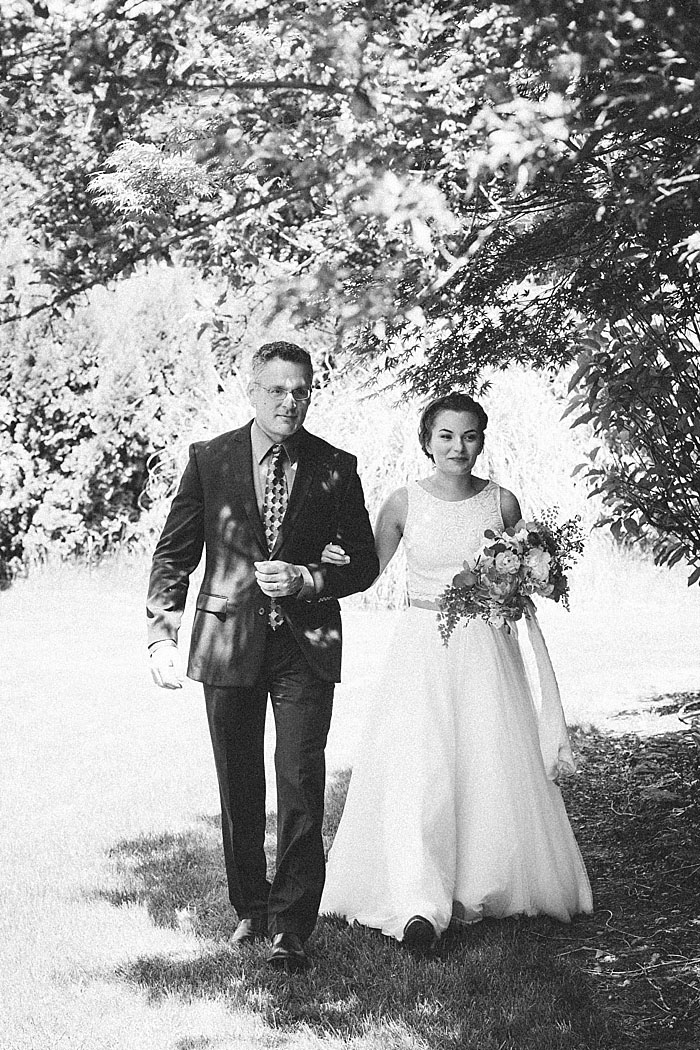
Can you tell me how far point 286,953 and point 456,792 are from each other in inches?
36.8

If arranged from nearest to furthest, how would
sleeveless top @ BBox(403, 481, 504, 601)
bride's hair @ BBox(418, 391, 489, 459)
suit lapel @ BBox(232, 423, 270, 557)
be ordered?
suit lapel @ BBox(232, 423, 270, 557) < bride's hair @ BBox(418, 391, 489, 459) < sleeveless top @ BBox(403, 481, 504, 601)

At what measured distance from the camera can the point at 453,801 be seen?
15.6 feet

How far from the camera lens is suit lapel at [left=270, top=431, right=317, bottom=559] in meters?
4.46

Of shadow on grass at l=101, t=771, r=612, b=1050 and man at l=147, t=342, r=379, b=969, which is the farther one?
man at l=147, t=342, r=379, b=969

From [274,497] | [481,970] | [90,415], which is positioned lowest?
[481,970]

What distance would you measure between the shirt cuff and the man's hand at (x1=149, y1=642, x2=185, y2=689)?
471mm

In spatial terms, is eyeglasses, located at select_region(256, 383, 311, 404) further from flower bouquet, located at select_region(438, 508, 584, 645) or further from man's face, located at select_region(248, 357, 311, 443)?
flower bouquet, located at select_region(438, 508, 584, 645)

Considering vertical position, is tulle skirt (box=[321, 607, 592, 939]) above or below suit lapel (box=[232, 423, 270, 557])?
below

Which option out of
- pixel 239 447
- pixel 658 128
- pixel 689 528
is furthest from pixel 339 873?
pixel 658 128

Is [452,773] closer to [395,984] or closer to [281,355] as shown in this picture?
[395,984]

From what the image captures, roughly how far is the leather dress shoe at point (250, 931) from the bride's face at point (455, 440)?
1900 mm

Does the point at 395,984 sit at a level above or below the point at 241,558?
below

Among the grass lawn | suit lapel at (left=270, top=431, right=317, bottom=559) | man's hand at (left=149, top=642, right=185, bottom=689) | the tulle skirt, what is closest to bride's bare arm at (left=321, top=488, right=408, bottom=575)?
the tulle skirt

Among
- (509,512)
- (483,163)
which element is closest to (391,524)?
(509,512)
